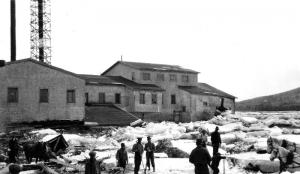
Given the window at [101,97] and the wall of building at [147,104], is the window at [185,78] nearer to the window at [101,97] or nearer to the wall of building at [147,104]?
the wall of building at [147,104]

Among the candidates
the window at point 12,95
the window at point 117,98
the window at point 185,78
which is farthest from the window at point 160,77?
the window at point 12,95

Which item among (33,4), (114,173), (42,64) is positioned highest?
(33,4)

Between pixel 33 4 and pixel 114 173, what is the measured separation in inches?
1629

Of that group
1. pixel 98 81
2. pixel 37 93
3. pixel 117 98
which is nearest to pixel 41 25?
pixel 98 81

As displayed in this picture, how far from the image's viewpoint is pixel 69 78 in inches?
1489

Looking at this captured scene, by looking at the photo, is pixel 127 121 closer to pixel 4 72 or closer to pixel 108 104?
pixel 108 104

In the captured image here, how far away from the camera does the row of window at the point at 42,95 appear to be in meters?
35.9

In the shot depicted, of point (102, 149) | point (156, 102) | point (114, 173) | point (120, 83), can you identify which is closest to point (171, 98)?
point (156, 102)

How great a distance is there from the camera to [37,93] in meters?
36.8

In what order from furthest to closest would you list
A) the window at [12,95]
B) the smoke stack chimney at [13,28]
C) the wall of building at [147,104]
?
the wall of building at [147,104]
the smoke stack chimney at [13,28]
the window at [12,95]

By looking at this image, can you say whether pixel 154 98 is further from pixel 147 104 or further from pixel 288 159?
pixel 288 159

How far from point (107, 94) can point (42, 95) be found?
12.8 metres

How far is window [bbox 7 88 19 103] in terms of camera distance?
35834mm

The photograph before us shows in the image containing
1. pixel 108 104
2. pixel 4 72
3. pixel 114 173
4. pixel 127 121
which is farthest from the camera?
pixel 108 104
